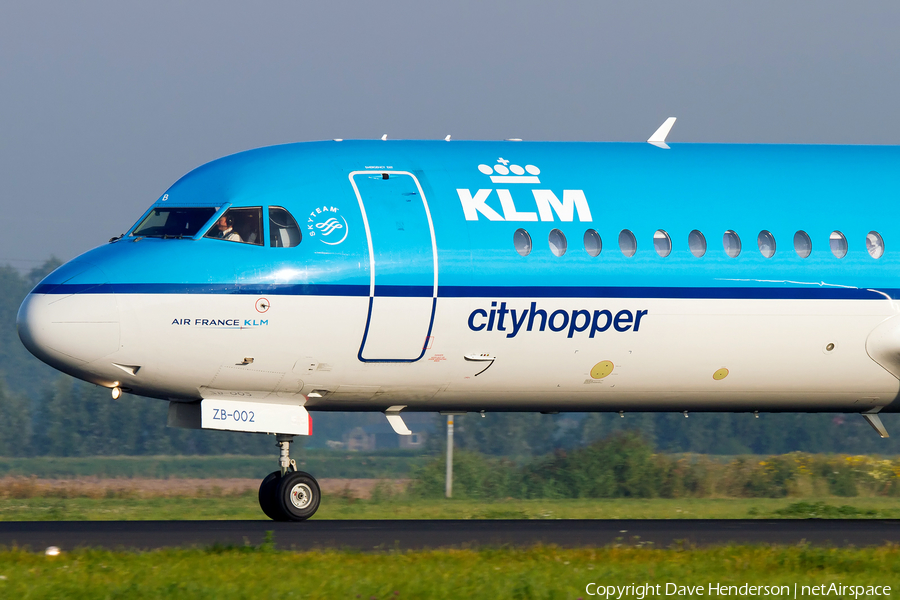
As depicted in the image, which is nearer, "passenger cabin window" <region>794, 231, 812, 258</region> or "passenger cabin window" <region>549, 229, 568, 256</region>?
"passenger cabin window" <region>549, 229, 568, 256</region>

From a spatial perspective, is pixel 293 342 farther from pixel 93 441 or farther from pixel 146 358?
pixel 93 441

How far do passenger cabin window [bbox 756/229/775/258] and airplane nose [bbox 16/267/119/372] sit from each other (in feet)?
33.6

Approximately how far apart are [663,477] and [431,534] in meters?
22.5

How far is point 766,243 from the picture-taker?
2180cm

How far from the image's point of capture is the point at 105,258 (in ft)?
62.8

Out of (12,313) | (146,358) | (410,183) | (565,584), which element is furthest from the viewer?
(12,313)

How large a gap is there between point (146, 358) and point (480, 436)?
258 ft

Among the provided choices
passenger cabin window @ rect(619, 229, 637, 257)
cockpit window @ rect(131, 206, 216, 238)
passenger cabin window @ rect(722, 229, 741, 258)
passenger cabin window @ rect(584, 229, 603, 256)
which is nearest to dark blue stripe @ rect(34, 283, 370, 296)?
cockpit window @ rect(131, 206, 216, 238)

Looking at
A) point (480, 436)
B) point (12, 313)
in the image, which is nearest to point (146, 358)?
point (480, 436)

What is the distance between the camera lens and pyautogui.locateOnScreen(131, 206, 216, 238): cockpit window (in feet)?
65.2

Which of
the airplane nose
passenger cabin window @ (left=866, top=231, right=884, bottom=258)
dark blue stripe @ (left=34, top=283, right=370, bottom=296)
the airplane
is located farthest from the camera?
passenger cabin window @ (left=866, top=231, right=884, bottom=258)

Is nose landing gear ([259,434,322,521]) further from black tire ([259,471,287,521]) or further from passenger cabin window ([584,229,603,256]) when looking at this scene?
passenger cabin window ([584,229,603,256])

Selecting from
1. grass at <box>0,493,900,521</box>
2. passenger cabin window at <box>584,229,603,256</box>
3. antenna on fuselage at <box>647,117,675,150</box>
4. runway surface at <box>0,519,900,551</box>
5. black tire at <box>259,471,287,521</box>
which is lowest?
runway surface at <box>0,519,900,551</box>

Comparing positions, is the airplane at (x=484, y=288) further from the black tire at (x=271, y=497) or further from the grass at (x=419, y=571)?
the grass at (x=419, y=571)
